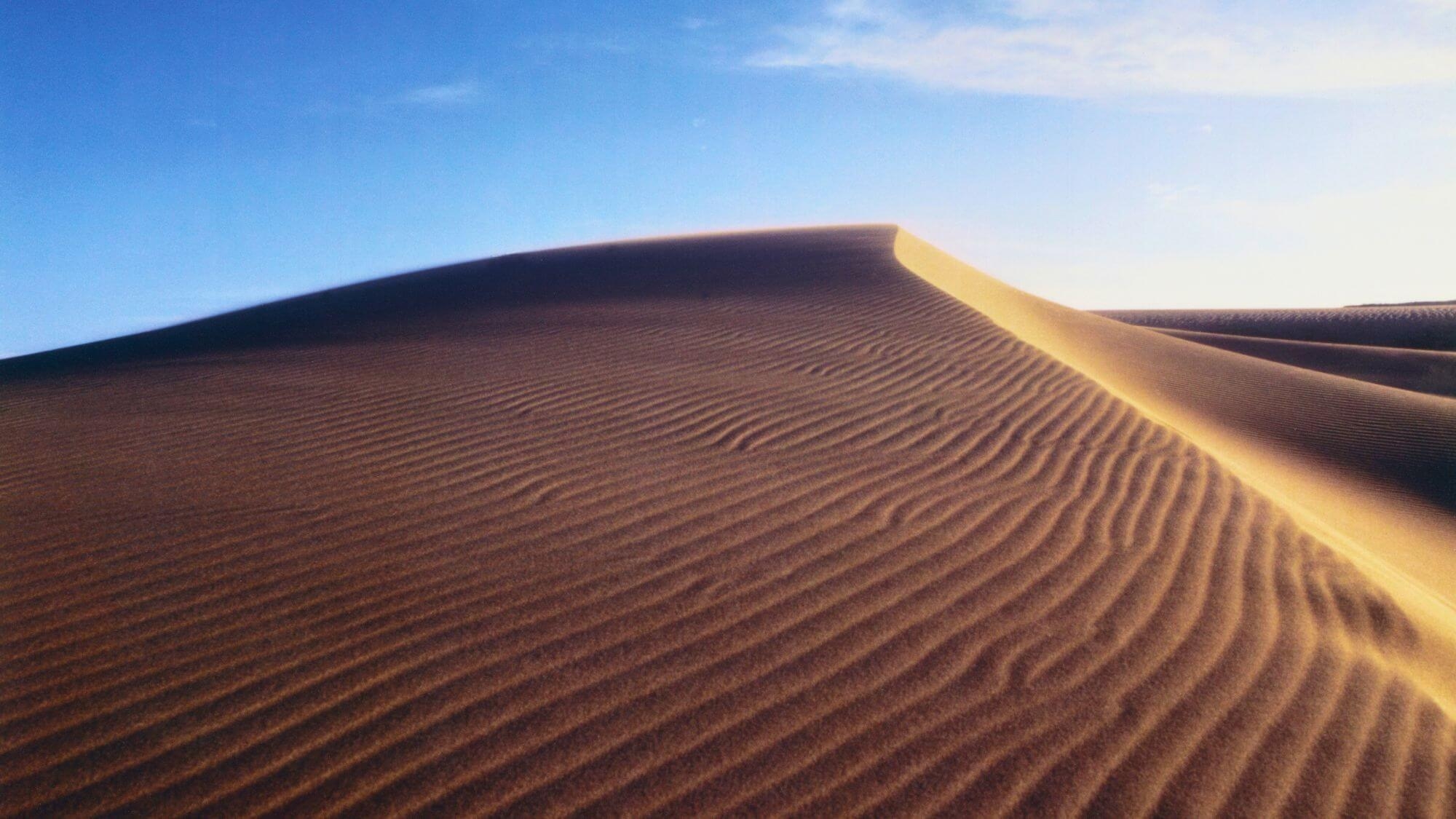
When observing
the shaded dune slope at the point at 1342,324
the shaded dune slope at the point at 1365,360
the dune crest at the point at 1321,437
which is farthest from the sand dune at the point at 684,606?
the shaded dune slope at the point at 1342,324

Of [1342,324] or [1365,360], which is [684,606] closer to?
[1365,360]

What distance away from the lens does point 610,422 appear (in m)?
6.11

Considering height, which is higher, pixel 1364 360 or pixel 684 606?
pixel 684 606

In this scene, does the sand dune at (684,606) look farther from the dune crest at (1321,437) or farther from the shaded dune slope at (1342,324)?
the shaded dune slope at (1342,324)

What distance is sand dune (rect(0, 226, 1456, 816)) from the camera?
2.66m

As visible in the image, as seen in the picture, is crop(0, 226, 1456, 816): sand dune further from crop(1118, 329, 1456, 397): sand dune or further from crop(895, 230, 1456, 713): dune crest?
crop(1118, 329, 1456, 397): sand dune

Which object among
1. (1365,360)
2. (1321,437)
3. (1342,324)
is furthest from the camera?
(1342,324)

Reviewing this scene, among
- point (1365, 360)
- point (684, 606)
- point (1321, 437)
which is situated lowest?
point (1365, 360)

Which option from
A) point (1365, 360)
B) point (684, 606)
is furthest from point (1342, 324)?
point (684, 606)

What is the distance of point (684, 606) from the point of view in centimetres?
358

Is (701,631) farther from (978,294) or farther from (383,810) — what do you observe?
(978,294)

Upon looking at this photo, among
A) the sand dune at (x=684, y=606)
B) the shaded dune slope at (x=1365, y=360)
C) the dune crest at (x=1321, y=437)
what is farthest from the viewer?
the shaded dune slope at (x=1365, y=360)

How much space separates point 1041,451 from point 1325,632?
2.41m

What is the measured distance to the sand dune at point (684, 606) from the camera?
2.66m
